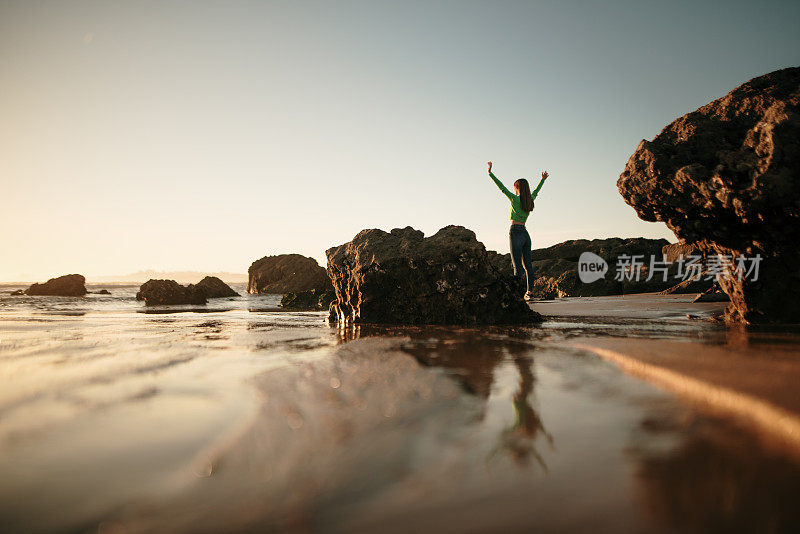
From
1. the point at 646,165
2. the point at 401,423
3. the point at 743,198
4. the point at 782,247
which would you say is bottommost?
the point at 401,423

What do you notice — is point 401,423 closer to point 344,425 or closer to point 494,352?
point 344,425

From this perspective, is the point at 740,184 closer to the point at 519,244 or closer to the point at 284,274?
the point at 519,244

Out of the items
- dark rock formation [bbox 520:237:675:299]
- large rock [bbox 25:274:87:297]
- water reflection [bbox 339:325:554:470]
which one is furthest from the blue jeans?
large rock [bbox 25:274:87:297]

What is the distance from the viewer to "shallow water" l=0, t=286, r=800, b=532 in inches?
46.3

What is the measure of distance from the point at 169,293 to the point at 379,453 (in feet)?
58.7

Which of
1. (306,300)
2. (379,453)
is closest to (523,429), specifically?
(379,453)

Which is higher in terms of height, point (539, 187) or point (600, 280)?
point (539, 187)

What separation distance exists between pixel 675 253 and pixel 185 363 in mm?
16512

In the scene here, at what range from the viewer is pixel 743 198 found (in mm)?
4477

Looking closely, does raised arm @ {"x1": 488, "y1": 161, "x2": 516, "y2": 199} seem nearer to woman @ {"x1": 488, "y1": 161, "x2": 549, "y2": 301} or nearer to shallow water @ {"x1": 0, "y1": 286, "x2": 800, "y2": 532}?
woman @ {"x1": 488, "y1": 161, "x2": 549, "y2": 301}

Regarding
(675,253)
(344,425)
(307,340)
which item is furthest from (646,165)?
(675,253)

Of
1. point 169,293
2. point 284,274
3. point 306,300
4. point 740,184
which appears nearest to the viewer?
point 740,184

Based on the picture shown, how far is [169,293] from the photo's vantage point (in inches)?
671

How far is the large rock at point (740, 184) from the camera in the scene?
432 centimetres
